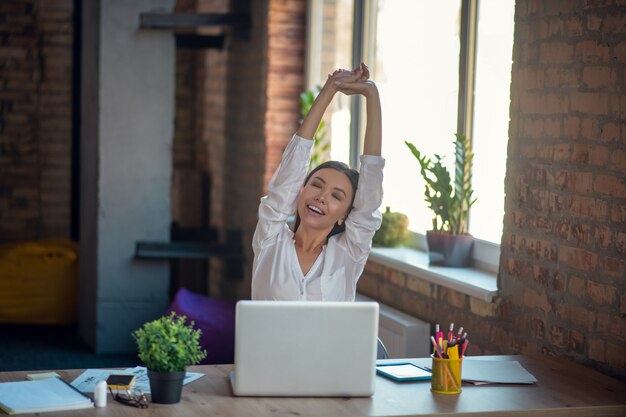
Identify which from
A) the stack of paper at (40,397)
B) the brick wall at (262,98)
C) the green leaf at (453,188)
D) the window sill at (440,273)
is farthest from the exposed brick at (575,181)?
the brick wall at (262,98)

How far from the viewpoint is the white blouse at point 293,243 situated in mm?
3398

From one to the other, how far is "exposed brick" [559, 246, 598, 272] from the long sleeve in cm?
97

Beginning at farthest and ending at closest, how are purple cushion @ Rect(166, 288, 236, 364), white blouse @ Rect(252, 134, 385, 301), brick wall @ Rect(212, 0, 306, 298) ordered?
brick wall @ Rect(212, 0, 306, 298) → purple cushion @ Rect(166, 288, 236, 364) → white blouse @ Rect(252, 134, 385, 301)

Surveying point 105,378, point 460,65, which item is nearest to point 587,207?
point 460,65

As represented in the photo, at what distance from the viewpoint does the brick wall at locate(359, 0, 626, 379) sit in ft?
10.6

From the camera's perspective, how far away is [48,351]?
6.21 m

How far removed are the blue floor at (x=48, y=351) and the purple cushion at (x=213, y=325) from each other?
0.50 meters

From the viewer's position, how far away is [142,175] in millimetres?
6301

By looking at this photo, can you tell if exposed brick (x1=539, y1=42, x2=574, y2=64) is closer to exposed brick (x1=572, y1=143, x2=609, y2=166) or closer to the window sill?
exposed brick (x1=572, y1=143, x2=609, y2=166)

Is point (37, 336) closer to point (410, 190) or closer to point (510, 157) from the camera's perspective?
point (410, 190)

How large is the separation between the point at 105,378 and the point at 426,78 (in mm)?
2895

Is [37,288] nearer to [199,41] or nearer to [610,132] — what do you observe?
[199,41]

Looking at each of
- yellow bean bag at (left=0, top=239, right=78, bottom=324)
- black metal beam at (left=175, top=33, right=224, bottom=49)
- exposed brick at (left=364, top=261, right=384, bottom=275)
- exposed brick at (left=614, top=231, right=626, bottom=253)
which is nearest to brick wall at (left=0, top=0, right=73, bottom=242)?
yellow bean bag at (left=0, top=239, right=78, bottom=324)

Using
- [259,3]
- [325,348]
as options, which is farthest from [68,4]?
[325,348]
